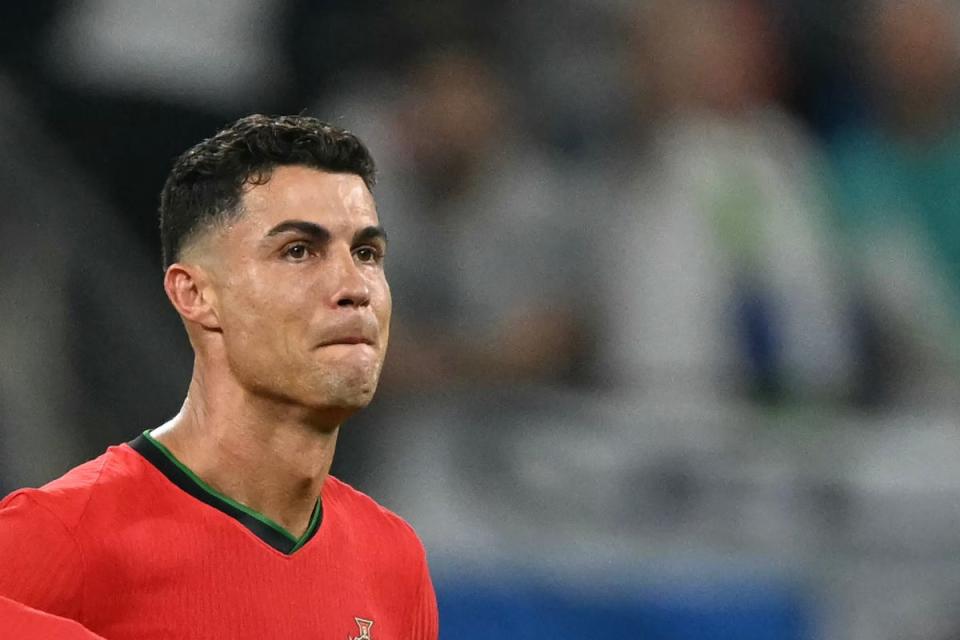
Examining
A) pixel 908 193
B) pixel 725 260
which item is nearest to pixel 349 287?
pixel 725 260

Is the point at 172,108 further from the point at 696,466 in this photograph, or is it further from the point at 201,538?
the point at 201,538

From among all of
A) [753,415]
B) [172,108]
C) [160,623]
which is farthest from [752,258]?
[160,623]

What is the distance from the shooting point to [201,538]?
262 centimetres

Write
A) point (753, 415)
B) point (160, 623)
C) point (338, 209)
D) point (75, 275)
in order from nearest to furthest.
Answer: point (160, 623) < point (338, 209) < point (75, 275) < point (753, 415)

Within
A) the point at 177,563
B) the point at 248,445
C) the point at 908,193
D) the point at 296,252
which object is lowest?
the point at 177,563

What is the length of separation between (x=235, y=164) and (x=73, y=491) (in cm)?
62

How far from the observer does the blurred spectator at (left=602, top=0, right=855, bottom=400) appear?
5.72 meters

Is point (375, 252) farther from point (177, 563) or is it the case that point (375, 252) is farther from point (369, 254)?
point (177, 563)

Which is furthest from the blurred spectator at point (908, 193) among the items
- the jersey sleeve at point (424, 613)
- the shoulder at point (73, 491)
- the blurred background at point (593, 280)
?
the shoulder at point (73, 491)

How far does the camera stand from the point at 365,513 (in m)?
3.04

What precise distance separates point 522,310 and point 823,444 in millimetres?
1166

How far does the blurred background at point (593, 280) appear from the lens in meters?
5.34

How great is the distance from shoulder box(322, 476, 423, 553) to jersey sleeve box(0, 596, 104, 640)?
2.68ft

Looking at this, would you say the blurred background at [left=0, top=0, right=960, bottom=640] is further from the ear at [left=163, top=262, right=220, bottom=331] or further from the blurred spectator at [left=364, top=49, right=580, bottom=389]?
the ear at [left=163, top=262, right=220, bottom=331]
